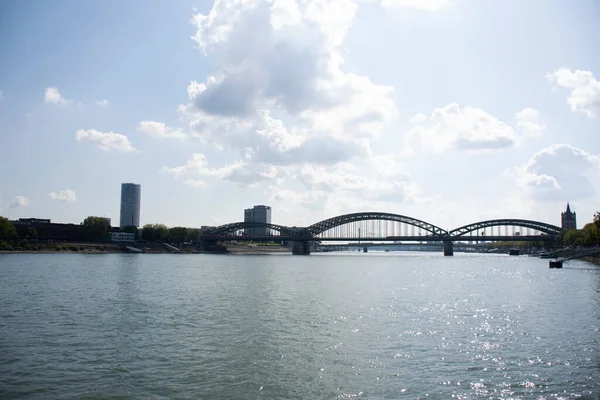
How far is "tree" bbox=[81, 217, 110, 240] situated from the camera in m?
174

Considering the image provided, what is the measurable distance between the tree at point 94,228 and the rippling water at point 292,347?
142392mm

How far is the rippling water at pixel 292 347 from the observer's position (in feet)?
54.1

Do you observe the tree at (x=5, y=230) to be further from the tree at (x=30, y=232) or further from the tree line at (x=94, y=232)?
the tree at (x=30, y=232)

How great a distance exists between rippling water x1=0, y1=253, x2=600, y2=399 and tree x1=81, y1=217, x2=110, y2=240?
142 m

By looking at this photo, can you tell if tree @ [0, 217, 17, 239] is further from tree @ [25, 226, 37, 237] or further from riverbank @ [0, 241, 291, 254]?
tree @ [25, 226, 37, 237]

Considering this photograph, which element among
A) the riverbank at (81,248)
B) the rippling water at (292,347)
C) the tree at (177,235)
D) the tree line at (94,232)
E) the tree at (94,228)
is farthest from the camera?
the tree at (177,235)

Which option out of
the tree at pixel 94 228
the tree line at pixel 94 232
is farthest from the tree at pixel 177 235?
the tree at pixel 94 228

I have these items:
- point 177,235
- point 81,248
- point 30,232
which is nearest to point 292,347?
point 81,248

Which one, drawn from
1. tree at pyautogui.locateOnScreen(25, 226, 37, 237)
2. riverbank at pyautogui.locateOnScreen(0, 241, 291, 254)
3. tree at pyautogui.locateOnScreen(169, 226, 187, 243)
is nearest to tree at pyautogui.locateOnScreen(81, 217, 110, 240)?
riverbank at pyautogui.locateOnScreen(0, 241, 291, 254)

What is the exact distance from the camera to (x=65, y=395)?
1541 centimetres

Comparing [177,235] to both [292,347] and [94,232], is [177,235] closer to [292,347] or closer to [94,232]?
[94,232]

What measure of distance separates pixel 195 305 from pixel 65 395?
19452mm

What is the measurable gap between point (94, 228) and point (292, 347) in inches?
6618

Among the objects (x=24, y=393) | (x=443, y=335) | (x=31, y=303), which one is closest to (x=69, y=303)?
(x=31, y=303)
